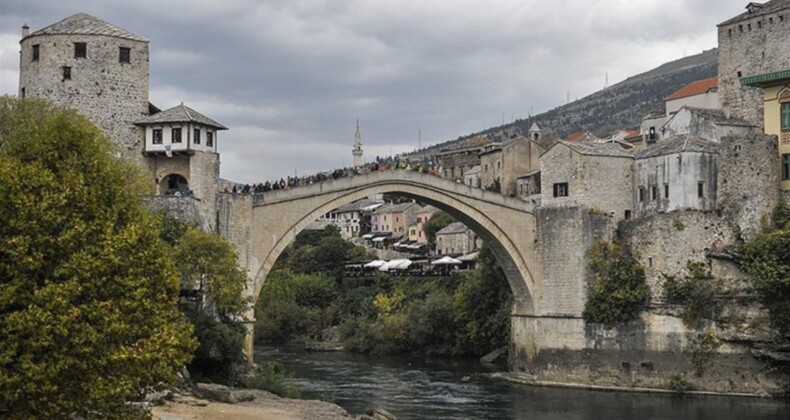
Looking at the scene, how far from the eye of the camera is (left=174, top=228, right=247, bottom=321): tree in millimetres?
35844

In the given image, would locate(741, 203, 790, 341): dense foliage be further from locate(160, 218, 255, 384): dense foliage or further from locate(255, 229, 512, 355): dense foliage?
locate(160, 218, 255, 384): dense foliage

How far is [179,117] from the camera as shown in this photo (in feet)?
140

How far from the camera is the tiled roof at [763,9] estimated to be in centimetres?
5294

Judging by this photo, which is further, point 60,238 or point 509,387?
point 509,387

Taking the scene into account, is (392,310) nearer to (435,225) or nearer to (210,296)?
(435,225)

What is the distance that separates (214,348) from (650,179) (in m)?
21.9

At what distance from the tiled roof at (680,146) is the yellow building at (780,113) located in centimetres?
257

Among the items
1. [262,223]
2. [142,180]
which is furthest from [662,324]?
[142,180]

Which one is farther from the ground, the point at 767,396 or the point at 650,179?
the point at 650,179

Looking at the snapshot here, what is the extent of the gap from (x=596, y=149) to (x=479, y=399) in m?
13.1

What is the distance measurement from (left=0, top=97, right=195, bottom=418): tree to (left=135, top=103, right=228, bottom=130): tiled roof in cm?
1992

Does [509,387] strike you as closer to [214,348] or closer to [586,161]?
[586,161]

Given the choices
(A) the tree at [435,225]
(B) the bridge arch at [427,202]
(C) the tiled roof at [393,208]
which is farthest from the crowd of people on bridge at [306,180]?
(C) the tiled roof at [393,208]

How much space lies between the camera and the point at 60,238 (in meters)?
20.5
